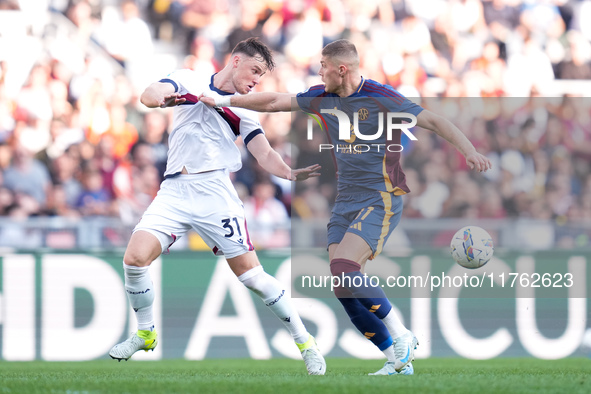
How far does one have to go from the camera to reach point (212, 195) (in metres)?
6.36

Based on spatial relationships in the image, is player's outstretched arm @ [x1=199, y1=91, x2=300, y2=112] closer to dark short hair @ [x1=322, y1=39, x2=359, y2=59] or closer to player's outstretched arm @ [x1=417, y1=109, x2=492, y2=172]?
dark short hair @ [x1=322, y1=39, x2=359, y2=59]

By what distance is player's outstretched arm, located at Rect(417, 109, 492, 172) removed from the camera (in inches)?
232

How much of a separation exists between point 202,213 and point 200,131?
61 cm

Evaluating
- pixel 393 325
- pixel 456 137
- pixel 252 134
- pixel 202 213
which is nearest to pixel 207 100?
pixel 252 134

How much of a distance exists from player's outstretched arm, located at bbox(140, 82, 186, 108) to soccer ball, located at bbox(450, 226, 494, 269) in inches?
91.6

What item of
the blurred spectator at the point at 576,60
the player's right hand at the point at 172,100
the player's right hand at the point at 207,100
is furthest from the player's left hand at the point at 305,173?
the blurred spectator at the point at 576,60

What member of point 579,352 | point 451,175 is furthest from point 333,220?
point 579,352

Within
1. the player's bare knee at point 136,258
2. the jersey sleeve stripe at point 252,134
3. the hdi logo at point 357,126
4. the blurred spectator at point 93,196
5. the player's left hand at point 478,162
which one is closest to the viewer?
the player's left hand at point 478,162

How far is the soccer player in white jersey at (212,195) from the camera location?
6281 millimetres

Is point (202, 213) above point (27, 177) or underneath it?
underneath

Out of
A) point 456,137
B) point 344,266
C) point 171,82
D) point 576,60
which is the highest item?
point 576,60

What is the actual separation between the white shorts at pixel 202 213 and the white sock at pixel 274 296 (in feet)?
0.63

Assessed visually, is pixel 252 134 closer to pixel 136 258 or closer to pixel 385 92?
pixel 385 92

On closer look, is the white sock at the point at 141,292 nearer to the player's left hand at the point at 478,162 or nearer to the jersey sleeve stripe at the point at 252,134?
the jersey sleeve stripe at the point at 252,134
